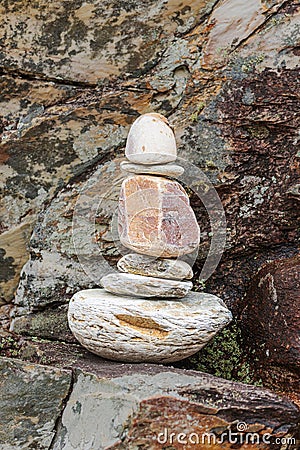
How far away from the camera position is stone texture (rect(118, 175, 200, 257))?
10.9 feet

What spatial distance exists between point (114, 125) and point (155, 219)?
3.85 ft

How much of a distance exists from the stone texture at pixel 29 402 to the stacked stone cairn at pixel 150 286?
0.38m

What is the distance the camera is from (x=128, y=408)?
8.68 feet

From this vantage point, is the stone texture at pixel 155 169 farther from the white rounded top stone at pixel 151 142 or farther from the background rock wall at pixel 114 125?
the background rock wall at pixel 114 125

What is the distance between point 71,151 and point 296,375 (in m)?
2.21

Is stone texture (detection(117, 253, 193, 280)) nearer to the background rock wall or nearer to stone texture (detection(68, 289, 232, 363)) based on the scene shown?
stone texture (detection(68, 289, 232, 363))

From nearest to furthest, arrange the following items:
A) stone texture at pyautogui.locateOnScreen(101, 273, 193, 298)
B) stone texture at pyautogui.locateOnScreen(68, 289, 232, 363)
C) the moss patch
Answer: stone texture at pyautogui.locateOnScreen(68, 289, 232, 363)
stone texture at pyautogui.locateOnScreen(101, 273, 193, 298)
the moss patch


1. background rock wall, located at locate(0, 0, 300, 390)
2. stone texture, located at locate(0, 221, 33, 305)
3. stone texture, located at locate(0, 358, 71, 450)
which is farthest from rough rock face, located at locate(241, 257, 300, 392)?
stone texture, located at locate(0, 221, 33, 305)

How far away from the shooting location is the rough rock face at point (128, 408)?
2.64 metres

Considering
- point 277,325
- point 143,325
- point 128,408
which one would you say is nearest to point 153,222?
point 143,325

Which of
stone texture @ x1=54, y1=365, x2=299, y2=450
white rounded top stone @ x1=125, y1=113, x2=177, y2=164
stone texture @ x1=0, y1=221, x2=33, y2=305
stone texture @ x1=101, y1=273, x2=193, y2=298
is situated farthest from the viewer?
stone texture @ x1=0, y1=221, x2=33, y2=305

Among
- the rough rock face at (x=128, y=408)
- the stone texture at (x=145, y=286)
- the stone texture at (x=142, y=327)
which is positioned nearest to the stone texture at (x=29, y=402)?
the rough rock face at (x=128, y=408)

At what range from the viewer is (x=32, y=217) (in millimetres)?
4215

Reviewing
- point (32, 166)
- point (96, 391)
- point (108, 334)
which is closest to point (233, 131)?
point (32, 166)
